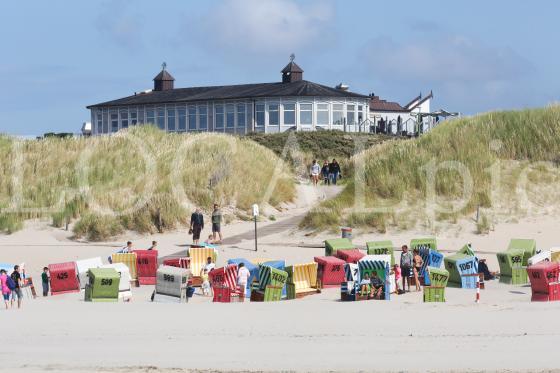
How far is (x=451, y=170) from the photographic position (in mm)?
35375

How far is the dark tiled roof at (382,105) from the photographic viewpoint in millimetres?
75875

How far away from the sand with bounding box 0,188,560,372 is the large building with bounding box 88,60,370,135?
34139mm

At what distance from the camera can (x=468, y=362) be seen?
15.9 metres

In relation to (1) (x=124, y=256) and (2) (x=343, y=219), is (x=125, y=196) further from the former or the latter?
(1) (x=124, y=256)

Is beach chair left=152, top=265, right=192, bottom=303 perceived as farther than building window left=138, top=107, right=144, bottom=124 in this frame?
No

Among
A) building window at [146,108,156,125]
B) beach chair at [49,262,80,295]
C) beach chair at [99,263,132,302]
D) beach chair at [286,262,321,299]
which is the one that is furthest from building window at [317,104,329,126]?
beach chair at [99,263,132,302]

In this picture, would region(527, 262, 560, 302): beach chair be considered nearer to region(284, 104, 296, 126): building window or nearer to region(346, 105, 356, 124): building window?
region(284, 104, 296, 126): building window

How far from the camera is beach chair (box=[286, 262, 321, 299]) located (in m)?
23.6

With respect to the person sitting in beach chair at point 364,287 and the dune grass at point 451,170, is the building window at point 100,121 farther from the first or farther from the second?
the person sitting in beach chair at point 364,287

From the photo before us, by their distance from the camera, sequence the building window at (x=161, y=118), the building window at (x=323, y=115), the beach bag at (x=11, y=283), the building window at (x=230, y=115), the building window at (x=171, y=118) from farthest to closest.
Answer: the building window at (x=161, y=118) < the building window at (x=171, y=118) < the building window at (x=230, y=115) < the building window at (x=323, y=115) < the beach bag at (x=11, y=283)

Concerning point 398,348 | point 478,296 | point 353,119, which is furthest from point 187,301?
point 353,119

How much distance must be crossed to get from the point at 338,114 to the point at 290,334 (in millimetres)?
41535

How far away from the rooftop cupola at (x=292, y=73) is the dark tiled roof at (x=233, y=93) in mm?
818

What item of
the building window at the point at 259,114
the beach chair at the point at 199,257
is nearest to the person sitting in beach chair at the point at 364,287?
the beach chair at the point at 199,257
